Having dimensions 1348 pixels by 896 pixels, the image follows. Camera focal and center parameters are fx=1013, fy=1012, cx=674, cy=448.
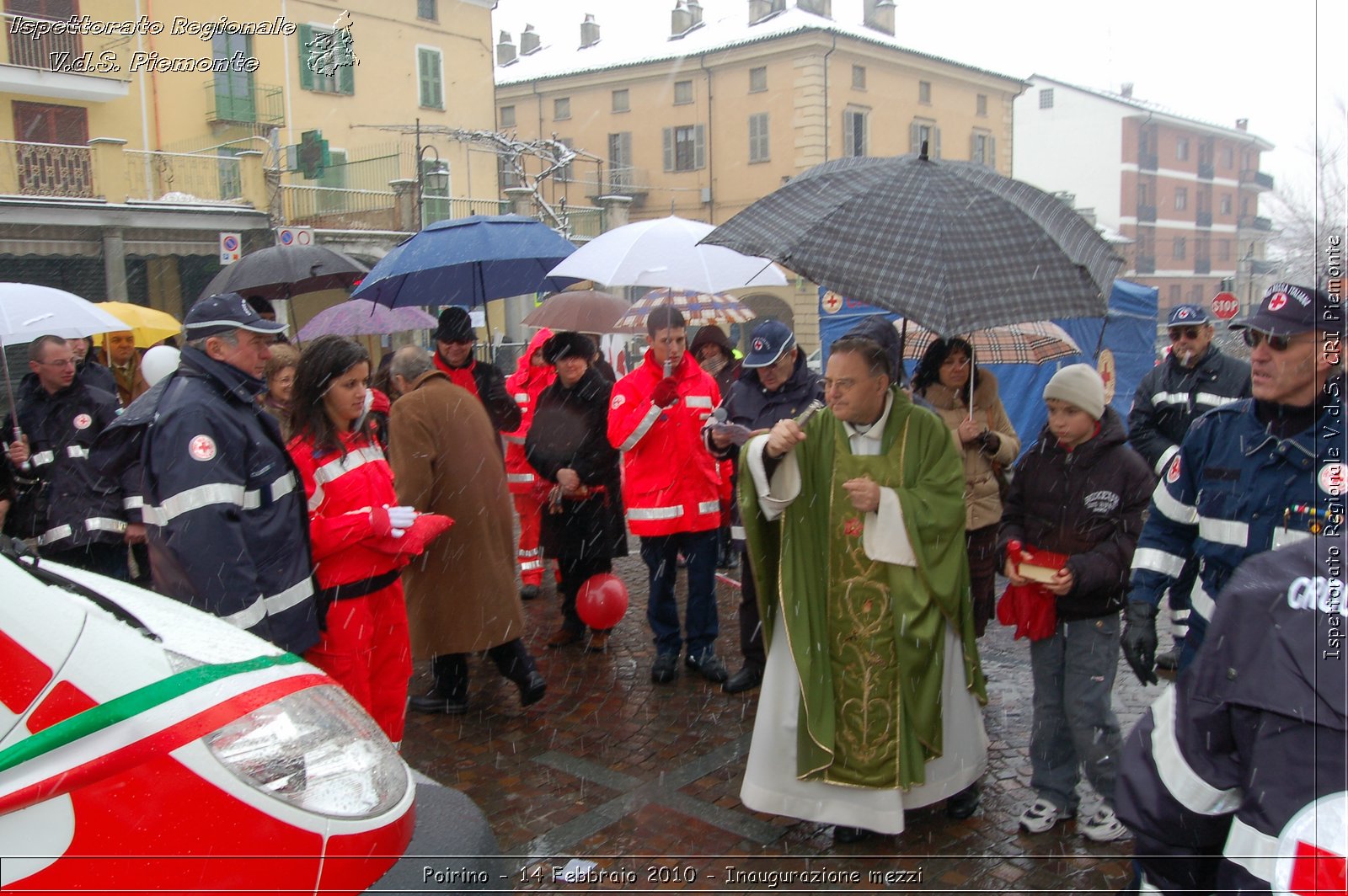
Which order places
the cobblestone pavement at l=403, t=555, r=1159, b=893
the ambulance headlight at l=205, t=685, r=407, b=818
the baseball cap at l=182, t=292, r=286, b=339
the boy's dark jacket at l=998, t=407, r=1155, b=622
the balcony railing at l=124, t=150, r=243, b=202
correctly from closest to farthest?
the ambulance headlight at l=205, t=685, r=407, b=818
the baseball cap at l=182, t=292, r=286, b=339
the cobblestone pavement at l=403, t=555, r=1159, b=893
the boy's dark jacket at l=998, t=407, r=1155, b=622
the balcony railing at l=124, t=150, r=243, b=202

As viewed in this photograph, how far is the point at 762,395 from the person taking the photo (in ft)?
18.2

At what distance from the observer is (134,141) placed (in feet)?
70.6

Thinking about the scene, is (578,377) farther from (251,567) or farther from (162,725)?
(162,725)

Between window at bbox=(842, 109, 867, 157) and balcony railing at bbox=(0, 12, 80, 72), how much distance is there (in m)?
20.5

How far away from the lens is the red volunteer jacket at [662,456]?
18.4 feet

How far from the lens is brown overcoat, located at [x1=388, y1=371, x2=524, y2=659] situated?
4836 millimetres

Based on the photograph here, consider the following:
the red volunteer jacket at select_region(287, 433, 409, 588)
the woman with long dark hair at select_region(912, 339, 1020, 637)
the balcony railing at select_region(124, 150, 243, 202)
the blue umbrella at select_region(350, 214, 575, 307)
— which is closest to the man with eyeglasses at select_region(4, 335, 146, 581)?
the blue umbrella at select_region(350, 214, 575, 307)

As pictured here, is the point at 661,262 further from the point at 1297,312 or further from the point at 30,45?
the point at 30,45

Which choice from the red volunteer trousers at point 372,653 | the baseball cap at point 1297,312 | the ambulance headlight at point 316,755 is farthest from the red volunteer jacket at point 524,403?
the baseball cap at point 1297,312

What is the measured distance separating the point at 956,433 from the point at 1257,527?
6.52ft

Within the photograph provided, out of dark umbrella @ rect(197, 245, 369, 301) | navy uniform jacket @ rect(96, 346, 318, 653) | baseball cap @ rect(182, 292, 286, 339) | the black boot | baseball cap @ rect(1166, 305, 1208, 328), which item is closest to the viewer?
navy uniform jacket @ rect(96, 346, 318, 653)

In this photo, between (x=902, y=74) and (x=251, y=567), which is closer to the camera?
(x=251, y=567)

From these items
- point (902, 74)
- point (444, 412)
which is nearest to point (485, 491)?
point (444, 412)

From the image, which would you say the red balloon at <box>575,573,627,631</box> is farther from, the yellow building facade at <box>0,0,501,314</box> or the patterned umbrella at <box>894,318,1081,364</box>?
the yellow building facade at <box>0,0,501,314</box>
